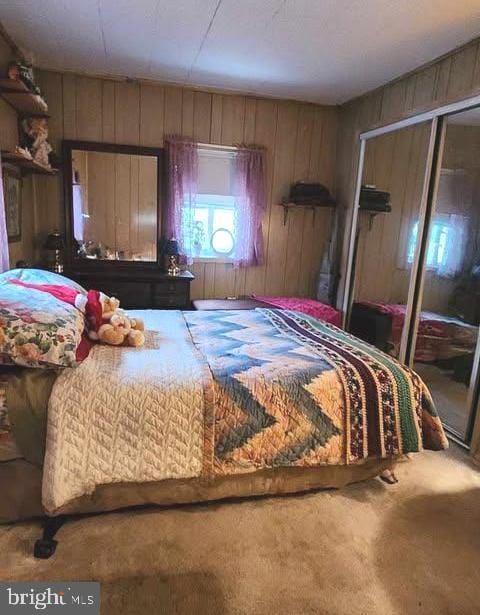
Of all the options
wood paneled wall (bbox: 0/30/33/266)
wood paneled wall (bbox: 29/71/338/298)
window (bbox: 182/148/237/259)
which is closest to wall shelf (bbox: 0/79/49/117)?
wood paneled wall (bbox: 0/30/33/266)

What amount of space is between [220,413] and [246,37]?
2437 millimetres

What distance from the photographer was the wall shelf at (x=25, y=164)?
103 inches

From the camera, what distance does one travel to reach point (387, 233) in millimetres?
3539

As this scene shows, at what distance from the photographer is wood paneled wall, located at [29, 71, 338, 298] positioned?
3553 mm

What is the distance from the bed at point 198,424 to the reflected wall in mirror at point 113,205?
6.52 ft

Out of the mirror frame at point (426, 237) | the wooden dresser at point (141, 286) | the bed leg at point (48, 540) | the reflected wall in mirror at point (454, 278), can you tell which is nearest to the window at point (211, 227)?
the wooden dresser at point (141, 286)

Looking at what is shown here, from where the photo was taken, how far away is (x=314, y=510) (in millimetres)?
1906

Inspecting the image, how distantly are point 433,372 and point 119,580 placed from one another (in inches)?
97.5

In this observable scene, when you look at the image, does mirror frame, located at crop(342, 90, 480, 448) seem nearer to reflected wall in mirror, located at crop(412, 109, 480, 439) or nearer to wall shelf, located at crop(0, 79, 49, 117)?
reflected wall in mirror, located at crop(412, 109, 480, 439)

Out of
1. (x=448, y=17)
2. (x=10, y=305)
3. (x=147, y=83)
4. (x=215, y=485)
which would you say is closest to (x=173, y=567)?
(x=215, y=485)

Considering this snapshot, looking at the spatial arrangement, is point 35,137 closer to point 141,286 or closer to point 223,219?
point 141,286

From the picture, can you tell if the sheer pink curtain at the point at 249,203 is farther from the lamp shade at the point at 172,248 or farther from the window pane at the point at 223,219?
the lamp shade at the point at 172,248

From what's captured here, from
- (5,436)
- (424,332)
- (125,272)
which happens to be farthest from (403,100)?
(5,436)

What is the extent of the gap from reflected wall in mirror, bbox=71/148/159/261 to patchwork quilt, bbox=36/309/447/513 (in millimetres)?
1962
